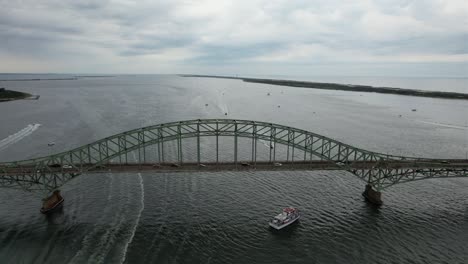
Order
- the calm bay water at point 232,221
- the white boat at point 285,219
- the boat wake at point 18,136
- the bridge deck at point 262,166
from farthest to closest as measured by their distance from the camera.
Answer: the boat wake at point 18,136 < the bridge deck at point 262,166 < the white boat at point 285,219 < the calm bay water at point 232,221

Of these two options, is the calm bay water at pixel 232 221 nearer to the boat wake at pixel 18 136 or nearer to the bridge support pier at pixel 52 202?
the bridge support pier at pixel 52 202

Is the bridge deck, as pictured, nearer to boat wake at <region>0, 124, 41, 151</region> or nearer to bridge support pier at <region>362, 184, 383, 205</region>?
bridge support pier at <region>362, 184, 383, 205</region>

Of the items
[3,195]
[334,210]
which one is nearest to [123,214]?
[3,195]

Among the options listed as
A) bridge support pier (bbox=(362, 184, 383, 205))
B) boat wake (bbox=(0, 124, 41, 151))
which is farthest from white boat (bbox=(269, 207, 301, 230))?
boat wake (bbox=(0, 124, 41, 151))

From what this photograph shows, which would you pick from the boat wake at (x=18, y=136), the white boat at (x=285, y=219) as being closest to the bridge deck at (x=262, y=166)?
the white boat at (x=285, y=219)

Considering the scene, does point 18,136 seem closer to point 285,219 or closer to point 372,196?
point 285,219

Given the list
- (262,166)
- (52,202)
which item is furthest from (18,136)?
(262,166)

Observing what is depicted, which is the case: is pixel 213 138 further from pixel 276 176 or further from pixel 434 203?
pixel 434 203
